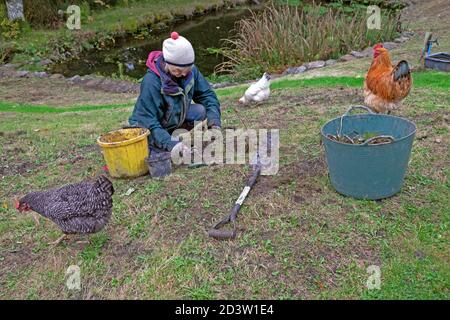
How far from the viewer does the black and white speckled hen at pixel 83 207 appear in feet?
9.86

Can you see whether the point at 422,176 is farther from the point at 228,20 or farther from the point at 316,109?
the point at 228,20

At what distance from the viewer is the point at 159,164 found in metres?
3.84

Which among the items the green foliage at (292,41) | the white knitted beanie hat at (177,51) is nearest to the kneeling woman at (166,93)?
the white knitted beanie hat at (177,51)

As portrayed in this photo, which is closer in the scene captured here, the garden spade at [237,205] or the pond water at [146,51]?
the garden spade at [237,205]

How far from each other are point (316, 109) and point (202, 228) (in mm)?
2620

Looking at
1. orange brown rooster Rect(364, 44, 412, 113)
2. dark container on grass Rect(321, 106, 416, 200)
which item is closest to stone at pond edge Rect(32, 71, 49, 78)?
orange brown rooster Rect(364, 44, 412, 113)

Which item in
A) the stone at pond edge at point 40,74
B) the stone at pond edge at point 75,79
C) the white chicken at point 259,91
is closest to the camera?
the white chicken at point 259,91

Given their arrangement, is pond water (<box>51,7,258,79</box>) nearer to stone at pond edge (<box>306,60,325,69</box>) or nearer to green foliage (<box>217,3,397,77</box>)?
green foliage (<box>217,3,397,77</box>)

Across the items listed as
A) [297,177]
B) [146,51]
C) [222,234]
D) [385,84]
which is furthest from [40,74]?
[222,234]

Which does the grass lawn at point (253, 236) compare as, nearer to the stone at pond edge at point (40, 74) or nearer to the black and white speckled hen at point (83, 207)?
the black and white speckled hen at point (83, 207)

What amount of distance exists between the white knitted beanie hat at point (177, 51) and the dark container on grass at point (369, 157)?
1.20 meters

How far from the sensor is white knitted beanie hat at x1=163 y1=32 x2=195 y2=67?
3.65 metres

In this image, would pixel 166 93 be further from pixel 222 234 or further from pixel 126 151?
pixel 222 234

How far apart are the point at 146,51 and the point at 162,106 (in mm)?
10317
